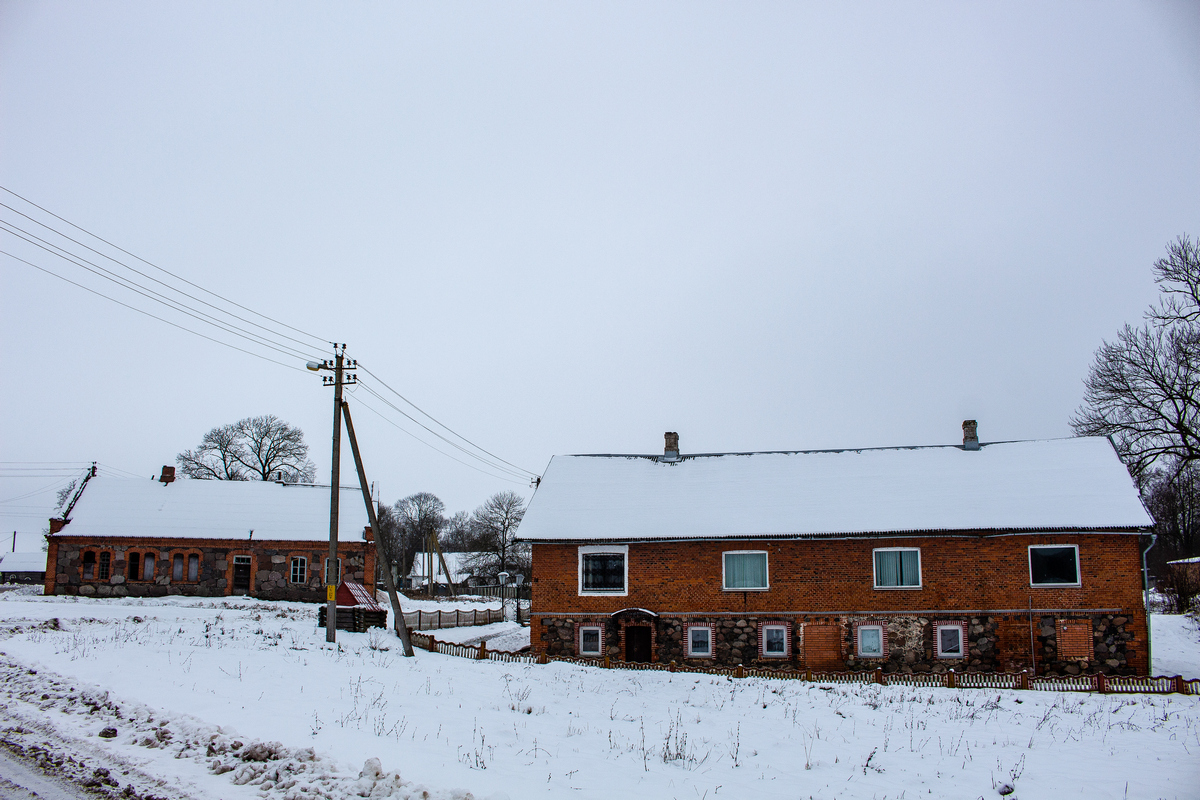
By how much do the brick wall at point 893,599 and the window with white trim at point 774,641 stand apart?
0.30 metres

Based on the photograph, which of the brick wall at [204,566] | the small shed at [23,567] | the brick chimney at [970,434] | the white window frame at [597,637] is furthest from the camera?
the small shed at [23,567]

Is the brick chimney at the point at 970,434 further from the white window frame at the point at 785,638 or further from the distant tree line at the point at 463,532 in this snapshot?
the distant tree line at the point at 463,532

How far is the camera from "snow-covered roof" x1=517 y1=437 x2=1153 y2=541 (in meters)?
26.3

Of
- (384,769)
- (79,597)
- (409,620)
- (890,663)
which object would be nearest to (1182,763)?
(384,769)

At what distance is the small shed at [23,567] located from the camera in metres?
78.7

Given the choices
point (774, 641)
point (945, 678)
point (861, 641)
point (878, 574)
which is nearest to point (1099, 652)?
point (878, 574)

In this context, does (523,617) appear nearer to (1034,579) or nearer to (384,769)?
(1034,579)

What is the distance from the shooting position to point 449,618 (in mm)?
40156

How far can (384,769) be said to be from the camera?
8680mm

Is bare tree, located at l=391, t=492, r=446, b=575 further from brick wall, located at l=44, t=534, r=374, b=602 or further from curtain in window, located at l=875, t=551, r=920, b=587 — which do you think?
curtain in window, located at l=875, t=551, r=920, b=587

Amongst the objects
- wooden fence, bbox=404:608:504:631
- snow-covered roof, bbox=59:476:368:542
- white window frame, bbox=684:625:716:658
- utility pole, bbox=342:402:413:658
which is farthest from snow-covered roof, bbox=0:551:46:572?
white window frame, bbox=684:625:716:658

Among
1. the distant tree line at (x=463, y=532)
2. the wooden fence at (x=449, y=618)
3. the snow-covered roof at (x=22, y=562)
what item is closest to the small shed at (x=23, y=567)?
the snow-covered roof at (x=22, y=562)

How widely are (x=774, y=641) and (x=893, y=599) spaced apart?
14.1ft

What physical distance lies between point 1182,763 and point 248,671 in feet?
52.9
